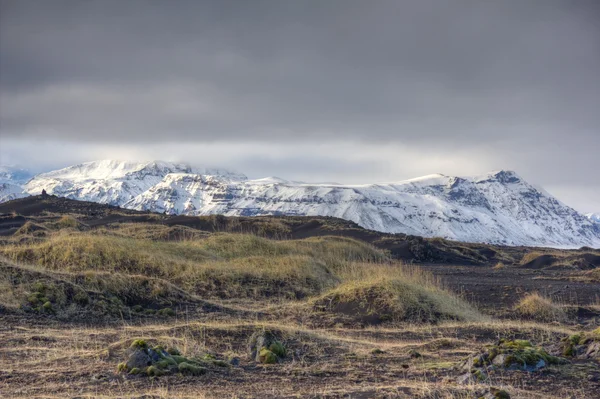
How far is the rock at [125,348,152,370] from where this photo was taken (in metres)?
9.37

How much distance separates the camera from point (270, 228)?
55.9 metres

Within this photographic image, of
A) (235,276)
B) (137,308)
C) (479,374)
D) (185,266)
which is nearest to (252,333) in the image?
(137,308)

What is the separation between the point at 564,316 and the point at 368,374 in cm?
1370

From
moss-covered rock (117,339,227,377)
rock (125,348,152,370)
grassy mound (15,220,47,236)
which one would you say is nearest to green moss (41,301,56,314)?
moss-covered rock (117,339,227,377)

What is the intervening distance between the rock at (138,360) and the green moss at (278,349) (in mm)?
2569

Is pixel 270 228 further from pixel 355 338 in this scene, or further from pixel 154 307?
pixel 355 338

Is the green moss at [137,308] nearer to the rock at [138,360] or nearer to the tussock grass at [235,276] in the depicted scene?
the tussock grass at [235,276]

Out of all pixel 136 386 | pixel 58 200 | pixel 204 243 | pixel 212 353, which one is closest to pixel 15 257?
pixel 204 243

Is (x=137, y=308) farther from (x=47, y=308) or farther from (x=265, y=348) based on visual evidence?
(x=265, y=348)

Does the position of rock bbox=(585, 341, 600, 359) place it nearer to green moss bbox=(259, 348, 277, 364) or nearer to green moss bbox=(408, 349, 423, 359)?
green moss bbox=(408, 349, 423, 359)

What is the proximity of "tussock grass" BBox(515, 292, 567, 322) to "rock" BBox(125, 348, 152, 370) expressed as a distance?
50.3ft

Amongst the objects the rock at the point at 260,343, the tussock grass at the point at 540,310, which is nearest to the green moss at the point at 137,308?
the rock at the point at 260,343

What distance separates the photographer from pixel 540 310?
21.0 meters

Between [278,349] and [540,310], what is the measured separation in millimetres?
13452
